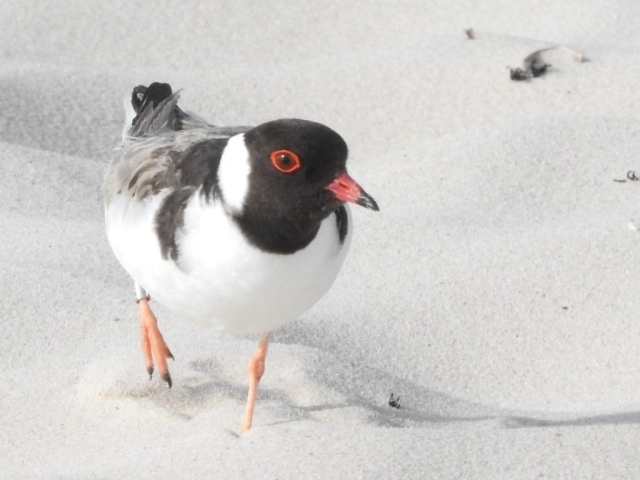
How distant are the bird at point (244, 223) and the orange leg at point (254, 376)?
2 cm

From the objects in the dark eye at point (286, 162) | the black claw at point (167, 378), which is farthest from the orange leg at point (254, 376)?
the dark eye at point (286, 162)

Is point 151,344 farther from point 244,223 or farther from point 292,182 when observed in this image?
point 292,182

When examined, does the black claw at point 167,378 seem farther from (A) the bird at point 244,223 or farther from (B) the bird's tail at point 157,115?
(B) the bird's tail at point 157,115

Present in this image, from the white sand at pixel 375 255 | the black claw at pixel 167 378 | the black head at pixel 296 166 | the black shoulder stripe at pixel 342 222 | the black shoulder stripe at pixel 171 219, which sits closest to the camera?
the black head at pixel 296 166

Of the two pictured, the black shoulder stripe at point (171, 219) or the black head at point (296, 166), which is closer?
the black head at point (296, 166)

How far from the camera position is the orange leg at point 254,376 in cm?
383

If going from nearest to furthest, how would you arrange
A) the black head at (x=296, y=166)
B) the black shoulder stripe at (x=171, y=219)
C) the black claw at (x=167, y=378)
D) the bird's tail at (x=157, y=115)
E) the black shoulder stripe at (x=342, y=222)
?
the black head at (x=296, y=166), the black shoulder stripe at (x=171, y=219), the black shoulder stripe at (x=342, y=222), the black claw at (x=167, y=378), the bird's tail at (x=157, y=115)

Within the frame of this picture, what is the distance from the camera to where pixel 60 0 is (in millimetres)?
7672

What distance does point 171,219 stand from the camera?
345cm

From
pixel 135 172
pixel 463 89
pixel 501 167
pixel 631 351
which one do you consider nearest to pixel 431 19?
pixel 463 89

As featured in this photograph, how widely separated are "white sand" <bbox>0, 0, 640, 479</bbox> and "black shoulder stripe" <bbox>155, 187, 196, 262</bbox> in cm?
74

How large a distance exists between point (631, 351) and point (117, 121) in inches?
143

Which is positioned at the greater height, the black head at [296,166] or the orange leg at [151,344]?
the black head at [296,166]

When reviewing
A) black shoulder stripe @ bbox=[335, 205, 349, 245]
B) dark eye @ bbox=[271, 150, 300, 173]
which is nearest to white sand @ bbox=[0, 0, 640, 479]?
black shoulder stripe @ bbox=[335, 205, 349, 245]
